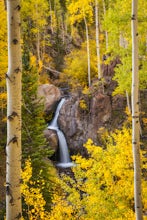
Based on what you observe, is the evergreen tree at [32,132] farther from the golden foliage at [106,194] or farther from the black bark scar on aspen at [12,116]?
the black bark scar on aspen at [12,116]

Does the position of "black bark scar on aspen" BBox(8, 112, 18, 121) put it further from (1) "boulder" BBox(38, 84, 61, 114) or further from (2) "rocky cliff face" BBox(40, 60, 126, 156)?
(1) "boulder" BBox(38, 84, 61, 114)

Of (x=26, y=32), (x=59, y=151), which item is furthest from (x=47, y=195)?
(x=26, y=32)

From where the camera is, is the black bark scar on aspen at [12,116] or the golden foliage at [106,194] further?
the golden foliage at [106,194]

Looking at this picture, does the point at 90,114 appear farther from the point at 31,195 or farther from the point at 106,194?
the point at 31,195

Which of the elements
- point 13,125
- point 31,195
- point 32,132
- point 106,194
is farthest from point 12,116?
point 32,132

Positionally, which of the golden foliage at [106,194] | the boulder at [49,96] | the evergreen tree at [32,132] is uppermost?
the boulder at [49,96]

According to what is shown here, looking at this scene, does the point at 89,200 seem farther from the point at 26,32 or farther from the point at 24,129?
the point at 26,32

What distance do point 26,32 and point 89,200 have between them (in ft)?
85.4

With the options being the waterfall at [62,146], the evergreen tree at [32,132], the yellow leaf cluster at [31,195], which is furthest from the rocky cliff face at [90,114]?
the yellow leaf cluster at [31,195]

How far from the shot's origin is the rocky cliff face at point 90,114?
1747 centimetres

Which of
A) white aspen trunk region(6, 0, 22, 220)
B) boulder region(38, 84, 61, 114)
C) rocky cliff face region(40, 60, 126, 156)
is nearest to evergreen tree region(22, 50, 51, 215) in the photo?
rocky cliff face region(40, 60, 126, 156)

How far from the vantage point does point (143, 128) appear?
51.4 feet

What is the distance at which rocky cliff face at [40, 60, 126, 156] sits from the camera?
1747cm

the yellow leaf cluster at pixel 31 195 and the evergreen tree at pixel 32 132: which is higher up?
the evergreen tree at pixel 32 132
